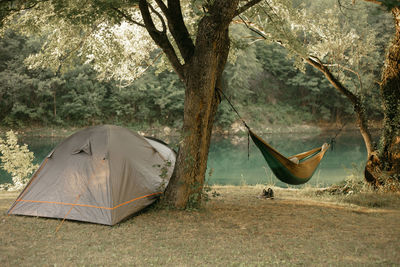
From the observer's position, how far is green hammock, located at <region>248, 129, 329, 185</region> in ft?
16.6

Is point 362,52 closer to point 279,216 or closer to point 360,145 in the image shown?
point 279,216

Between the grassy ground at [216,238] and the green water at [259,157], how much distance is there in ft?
11.9

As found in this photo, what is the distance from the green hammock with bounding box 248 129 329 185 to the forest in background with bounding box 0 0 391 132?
10.9 metres

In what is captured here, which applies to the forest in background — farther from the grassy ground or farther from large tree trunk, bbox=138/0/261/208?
large tree trunk, bbox=138/0/261/208

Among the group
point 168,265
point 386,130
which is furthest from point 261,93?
point 168,265

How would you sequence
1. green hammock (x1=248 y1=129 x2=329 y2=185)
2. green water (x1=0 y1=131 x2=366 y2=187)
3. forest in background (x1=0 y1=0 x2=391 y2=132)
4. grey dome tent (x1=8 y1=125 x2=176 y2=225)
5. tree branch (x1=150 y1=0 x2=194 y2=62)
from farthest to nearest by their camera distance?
forest in background (x1=0 y1=0 x2=391 y2=132), green water (x1=0 y1=131 x2=366 y2=187), green hammock (x1=248 y1=129 x2=329 y2=185), tree branch (x1=150 y1=0 x2=194 y2=62), grey dome tent (x1=8 y1=125 x2=176 y2=225)

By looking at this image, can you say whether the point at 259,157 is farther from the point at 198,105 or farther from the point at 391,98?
the point at 198,105

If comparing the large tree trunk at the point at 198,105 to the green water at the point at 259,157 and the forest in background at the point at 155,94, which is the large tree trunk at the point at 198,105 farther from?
the forest in background at the point at 155,94

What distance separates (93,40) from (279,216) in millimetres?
4484

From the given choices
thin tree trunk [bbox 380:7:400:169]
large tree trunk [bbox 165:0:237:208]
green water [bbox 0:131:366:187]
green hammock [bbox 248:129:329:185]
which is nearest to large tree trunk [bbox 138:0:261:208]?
large tree trunk [bbox 165:0:237:208]

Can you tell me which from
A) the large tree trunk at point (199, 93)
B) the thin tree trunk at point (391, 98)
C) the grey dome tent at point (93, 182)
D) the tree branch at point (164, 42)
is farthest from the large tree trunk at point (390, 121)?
the grey dome tent at point (93, 182)

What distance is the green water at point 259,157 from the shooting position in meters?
10.7

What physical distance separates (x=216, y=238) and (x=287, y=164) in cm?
205

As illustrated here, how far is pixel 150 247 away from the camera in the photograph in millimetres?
3301
